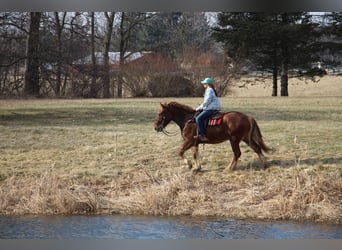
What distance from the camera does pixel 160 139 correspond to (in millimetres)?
7418

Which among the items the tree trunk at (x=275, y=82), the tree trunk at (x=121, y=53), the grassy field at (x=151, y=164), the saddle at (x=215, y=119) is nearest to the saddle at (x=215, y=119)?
the saddle at (x=215, y=119)

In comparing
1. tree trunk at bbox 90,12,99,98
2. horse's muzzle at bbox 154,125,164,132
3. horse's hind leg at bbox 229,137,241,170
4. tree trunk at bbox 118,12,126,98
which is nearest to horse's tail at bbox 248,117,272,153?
horse's hind leg at bbox 229,137,241,170

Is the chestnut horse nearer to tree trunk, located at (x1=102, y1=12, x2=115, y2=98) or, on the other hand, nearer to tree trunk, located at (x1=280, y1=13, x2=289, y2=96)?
tree trunk, located at (x1=280, y1=13, x2=289, y2=96)

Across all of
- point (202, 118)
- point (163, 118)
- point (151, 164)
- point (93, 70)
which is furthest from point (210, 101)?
point (93, 70)

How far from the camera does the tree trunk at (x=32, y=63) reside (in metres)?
7.45

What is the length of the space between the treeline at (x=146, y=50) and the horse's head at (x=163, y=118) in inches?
14.0

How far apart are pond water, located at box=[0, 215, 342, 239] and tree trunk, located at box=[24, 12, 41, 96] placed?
5.01 ft

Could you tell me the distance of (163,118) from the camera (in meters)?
7.32

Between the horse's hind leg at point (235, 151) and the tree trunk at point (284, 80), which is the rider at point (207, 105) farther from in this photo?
the tree trunk at point (284, 80)

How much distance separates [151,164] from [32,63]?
1.78 m

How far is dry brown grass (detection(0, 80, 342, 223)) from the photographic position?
23.0 feet

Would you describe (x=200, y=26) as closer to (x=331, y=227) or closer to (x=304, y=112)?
A: (x=304, y=112)
